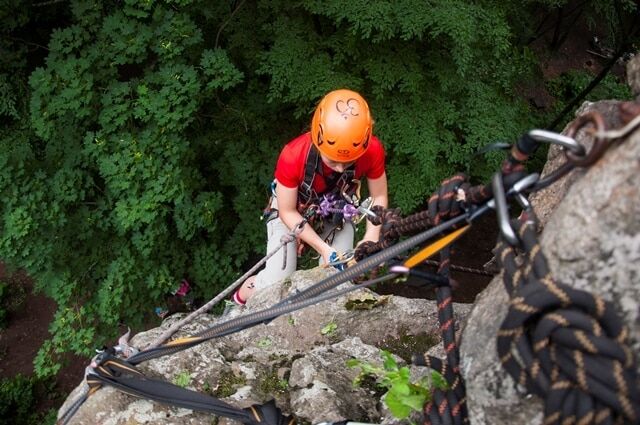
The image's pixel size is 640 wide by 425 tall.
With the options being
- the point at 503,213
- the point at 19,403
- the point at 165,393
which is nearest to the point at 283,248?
the point at 165,393

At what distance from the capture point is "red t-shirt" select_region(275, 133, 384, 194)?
3.29 metres

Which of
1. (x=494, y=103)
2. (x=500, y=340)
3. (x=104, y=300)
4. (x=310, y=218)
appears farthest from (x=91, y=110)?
(x=500, y=340)

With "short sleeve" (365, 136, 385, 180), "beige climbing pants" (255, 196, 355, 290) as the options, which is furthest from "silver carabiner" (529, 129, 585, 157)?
"beige climbing pants" (255, 196, 355, 290)

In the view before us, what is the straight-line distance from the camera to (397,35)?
14.4 feet

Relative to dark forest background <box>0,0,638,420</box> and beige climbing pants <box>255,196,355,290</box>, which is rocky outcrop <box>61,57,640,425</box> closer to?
beige climbing pants <box>255,196,355,290</box>

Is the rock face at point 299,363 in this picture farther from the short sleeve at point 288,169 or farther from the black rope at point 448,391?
the short sleeve at point 288,169

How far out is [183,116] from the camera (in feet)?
13.9

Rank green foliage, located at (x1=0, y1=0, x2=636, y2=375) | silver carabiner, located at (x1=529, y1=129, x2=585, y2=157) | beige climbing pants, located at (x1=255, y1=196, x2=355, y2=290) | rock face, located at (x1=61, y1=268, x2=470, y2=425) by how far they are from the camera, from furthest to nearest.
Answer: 1. green foliage, located at (x1=0, y1=0, x2=636, y2=375)
2. beige climbing pants, located at (x1=255, y1=196, x2=355, y2=290)
3. rock face, located at (x1=61, y1=268, x2=470, y2=425)
4. silver carabiner, located at (x1=529, y1=129, x2=585, y2=157)

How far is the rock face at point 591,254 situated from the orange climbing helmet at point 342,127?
174 centimetres

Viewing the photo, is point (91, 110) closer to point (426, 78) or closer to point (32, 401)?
point (426, 78)

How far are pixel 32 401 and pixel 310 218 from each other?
493cm

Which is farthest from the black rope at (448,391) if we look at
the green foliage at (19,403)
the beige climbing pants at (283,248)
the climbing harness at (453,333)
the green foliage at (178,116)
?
the green foliage at (19,403)

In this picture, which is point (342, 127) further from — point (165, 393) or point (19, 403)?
point (19, 403)

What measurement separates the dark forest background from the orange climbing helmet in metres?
1.06
